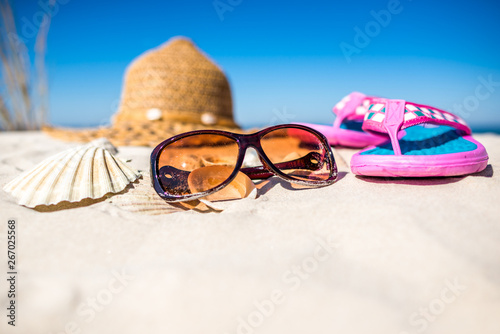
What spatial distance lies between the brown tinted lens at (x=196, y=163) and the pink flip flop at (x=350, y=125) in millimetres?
546

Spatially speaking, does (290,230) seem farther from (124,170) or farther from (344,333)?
(124,170)

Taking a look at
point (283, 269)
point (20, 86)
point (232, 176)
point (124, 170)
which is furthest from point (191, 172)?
point (20, 86)

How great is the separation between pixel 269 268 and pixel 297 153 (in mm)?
800

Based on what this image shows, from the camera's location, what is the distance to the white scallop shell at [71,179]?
1.03 m

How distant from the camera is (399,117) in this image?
3.82 ft

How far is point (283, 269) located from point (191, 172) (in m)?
0.65

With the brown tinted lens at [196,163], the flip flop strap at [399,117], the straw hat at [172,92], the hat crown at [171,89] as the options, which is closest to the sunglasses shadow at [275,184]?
the brown tinted lens at [196,163]

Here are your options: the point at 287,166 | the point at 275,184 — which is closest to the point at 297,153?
the point at 287,166

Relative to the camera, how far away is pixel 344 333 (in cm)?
57

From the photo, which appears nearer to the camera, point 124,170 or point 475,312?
point 475,312

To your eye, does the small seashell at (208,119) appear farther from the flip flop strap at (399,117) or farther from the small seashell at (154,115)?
the flip flop strap at (399,117)
